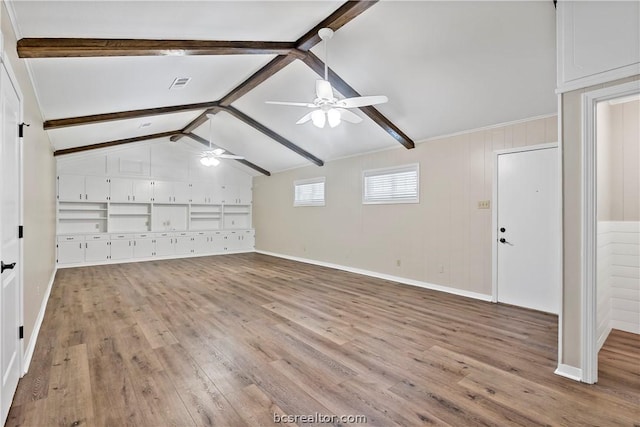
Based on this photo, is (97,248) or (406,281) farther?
(97,248)

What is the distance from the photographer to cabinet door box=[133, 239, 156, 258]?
26.3 ft

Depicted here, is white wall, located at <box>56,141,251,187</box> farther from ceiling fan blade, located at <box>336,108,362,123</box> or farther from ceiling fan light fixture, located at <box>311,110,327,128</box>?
ceiling fan light fixture, located at <box>311,110,327,128</box>

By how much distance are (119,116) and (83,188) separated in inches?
141

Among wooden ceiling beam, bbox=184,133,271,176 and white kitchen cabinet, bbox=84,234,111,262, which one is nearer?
white kitchen cabinet, bbox=84,234,111,262

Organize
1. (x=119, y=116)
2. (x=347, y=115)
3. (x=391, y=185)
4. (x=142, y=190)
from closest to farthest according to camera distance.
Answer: (x=347, y=115) → (x=119, y=116) → (x=391, y=185) → (x=142, y=190)

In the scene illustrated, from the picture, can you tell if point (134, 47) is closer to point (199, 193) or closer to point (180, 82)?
point (180, 82)

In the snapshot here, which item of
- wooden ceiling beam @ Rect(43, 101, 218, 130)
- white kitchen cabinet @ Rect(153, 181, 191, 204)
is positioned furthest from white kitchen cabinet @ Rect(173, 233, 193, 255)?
wooden ceiling beam @ Rect(43, 101, 218, 130)

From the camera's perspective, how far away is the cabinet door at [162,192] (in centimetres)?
848

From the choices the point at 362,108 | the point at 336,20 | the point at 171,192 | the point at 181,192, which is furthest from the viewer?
the point at 181,192

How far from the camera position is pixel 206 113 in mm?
6340

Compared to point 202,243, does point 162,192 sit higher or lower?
higher

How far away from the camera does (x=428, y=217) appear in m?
5.23

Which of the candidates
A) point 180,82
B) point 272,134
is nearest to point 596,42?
point 180,82

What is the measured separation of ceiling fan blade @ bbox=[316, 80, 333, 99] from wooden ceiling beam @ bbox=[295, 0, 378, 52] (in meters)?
0.63
